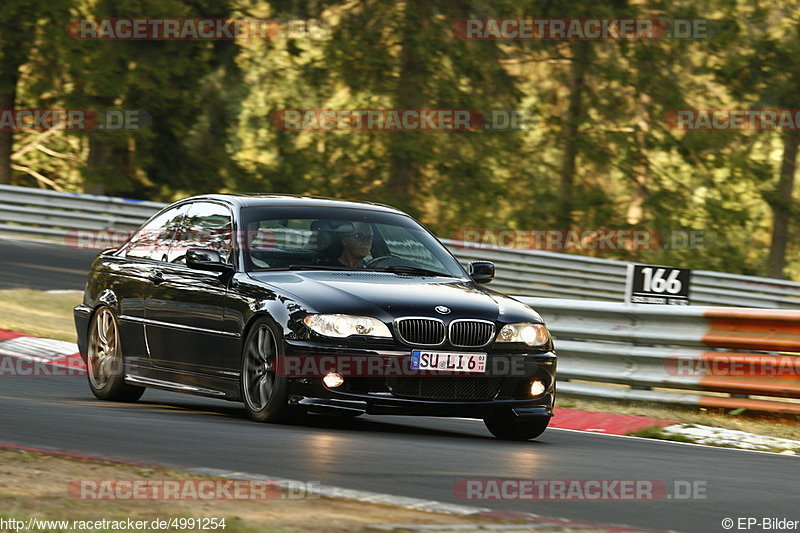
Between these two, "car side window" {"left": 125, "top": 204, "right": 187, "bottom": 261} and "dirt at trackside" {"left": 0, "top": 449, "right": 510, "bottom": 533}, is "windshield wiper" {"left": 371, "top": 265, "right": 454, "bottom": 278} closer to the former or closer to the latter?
"car side window" {"left": 125, "top": 204, "right": 187, "bottom": 261}

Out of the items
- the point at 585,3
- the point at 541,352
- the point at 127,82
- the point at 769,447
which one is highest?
the point at 585,3

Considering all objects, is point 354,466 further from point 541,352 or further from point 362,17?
point 362,17

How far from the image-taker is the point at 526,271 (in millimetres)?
25516

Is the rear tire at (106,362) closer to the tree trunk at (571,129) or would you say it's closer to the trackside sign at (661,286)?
the trackside sign at (661,286)

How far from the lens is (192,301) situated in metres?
9.73

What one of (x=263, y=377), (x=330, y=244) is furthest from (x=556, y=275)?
(x=263, y=377)

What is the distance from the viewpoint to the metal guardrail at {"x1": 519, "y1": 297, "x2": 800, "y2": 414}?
35.9 feet

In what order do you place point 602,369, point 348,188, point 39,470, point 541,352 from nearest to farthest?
point 39,470 < point 541,352 < point 602,369 < point 348,188

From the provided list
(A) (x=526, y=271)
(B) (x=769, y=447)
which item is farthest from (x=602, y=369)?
(A) (x=526, y=271)

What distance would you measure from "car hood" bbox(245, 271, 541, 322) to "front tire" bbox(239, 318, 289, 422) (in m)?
0.29

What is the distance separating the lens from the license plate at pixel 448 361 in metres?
8.61

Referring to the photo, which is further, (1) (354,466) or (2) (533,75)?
(2) (533,75)

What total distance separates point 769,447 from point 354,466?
3.77 metres

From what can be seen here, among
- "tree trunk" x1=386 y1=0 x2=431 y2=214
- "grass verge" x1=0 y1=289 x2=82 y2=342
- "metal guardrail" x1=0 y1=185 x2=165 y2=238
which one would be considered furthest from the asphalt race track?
"tree trunk" x1=386 y1=0 x2=431 y2=214
